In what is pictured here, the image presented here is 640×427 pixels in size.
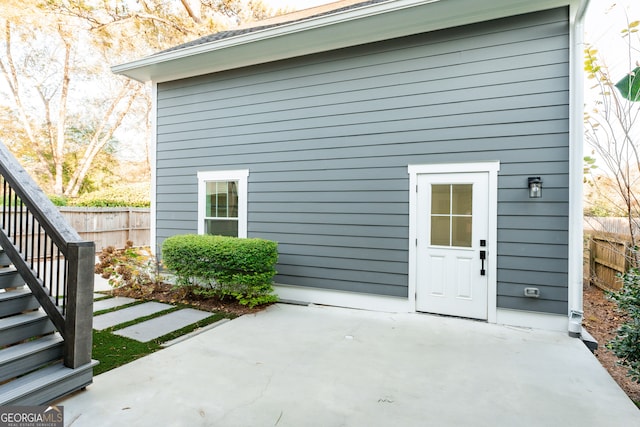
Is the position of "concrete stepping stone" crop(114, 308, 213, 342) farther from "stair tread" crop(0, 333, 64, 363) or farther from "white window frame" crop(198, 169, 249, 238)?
"white window frame" crop(198, 169, 249, 238)

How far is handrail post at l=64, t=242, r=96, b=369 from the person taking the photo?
2170mm

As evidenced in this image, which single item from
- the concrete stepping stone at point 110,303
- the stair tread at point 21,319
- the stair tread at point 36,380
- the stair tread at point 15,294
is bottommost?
the concrete stepping stone at point 110,303

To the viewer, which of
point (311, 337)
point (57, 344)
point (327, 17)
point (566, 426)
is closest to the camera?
point (566, 426)

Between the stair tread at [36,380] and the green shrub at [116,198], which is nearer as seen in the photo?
the stair tread at [36,380]

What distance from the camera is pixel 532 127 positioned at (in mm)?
3791

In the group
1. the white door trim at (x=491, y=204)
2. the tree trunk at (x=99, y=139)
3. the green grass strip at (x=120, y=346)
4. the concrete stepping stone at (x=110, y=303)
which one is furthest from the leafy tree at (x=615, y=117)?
the tree trunk at (x=99, y=139)

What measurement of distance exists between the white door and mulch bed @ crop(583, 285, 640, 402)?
1.14 meters

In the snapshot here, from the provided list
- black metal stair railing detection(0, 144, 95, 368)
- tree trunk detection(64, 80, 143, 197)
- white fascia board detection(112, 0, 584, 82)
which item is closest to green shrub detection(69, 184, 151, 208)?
tree trunk detection(64, 80, 143, 197)

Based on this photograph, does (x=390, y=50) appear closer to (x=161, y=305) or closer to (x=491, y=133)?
(x=491, y=133)

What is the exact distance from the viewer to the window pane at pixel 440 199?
4.18 metres

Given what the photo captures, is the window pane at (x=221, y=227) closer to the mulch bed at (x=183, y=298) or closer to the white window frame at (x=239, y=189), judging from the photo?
the white window frame at (x=239, y=189)

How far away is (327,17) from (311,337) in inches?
146

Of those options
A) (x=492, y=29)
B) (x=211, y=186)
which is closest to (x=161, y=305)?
(x=211, y=186)

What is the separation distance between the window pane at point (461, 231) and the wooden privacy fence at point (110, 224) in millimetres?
8549
